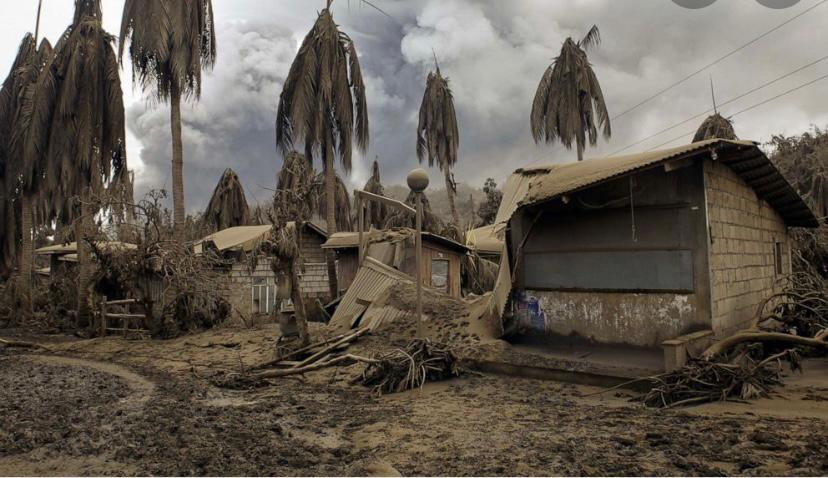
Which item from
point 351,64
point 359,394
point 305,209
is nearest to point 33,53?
point 351,64

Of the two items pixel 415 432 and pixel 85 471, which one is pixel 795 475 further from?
pixel 85 471

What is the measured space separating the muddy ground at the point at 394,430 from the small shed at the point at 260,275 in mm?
10857

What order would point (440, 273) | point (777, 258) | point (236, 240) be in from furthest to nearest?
point (236, 240) < point (440, 273) < point (777, 258)

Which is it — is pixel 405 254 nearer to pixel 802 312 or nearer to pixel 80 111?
pixel 802 312

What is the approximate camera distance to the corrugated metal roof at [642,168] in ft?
26.9

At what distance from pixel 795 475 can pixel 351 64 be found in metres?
20.5

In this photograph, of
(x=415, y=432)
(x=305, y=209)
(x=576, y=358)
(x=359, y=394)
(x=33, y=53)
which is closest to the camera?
(x=415, y=432)

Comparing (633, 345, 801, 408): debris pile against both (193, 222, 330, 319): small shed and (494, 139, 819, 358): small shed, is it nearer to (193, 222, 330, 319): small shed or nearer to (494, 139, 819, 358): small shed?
(494, 139, 819, 358): small shed

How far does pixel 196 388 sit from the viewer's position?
28.3 ft

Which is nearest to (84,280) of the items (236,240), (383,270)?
A: (236,240)

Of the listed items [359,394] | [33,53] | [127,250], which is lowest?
[359,394]

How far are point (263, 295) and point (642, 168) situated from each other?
1614 cm

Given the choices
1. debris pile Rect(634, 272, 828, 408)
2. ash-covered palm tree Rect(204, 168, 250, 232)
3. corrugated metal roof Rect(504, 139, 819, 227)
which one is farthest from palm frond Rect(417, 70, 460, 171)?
debris pile Rect(634, 272, 828, 408)

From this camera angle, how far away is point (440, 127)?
113ft
